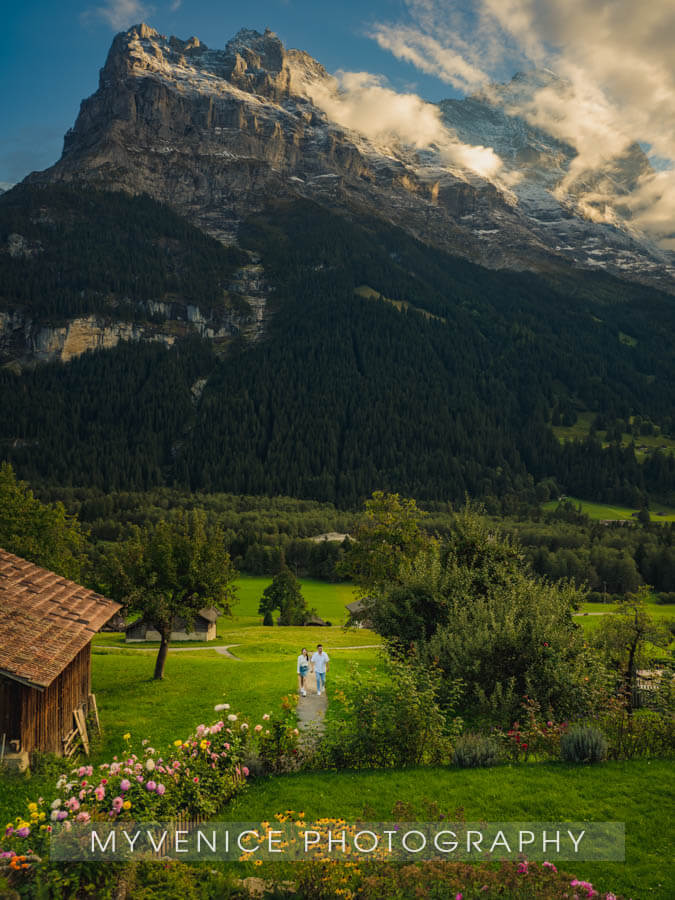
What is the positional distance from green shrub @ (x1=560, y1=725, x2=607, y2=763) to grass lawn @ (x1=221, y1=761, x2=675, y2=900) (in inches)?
14.3

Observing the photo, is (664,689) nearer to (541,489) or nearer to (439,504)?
(439,504)

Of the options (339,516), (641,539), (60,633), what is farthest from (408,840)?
(339,516)

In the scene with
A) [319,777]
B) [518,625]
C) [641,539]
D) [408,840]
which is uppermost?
[518,625]

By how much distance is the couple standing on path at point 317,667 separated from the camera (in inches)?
993

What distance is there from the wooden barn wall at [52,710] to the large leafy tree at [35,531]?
26.7 metres

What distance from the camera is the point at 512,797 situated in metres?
13.3

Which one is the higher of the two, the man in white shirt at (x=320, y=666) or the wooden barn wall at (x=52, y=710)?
→ the wooden barn wall at (x=52, y=710)

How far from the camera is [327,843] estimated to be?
10805mm

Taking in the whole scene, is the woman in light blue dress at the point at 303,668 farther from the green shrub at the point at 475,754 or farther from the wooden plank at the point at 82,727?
the green shrub at the point at 475,754

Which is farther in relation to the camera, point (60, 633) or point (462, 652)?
point (462, 652)

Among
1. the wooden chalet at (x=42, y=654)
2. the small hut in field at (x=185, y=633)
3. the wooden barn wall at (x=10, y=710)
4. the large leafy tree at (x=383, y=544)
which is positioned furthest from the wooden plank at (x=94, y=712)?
the small hut in field at (x=185, y=633)

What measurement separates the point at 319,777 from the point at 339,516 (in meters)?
148


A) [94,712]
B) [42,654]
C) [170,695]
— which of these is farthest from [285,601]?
[42,654]

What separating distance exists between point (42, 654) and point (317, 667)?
12448mm
